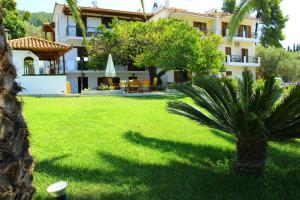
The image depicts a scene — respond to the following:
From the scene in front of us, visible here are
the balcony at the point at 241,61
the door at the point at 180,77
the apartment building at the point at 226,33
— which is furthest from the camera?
the balcony at the point at 241,61

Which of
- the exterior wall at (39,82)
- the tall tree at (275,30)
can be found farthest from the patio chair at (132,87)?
the tall tree at (275,30)

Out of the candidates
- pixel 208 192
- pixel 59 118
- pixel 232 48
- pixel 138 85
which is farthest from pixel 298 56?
pixel 208 192

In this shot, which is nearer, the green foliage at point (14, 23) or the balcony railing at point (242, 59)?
the green foliage at point (14, 23)

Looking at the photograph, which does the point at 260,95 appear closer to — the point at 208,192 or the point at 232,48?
the point at 208,192

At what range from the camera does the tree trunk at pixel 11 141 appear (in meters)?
2.77

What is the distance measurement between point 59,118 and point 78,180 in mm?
5271

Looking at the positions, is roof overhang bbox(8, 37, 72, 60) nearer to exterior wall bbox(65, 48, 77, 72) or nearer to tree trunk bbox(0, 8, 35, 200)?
exterior wall bbox(65, 48, 77, 72)

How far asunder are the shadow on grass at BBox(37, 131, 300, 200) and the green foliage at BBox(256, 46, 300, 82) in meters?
44.2

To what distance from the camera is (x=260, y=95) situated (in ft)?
19.0

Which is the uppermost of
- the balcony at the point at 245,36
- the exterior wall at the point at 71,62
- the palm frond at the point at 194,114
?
the balcony at the point at 245,36

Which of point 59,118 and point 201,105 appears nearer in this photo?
point 201,105

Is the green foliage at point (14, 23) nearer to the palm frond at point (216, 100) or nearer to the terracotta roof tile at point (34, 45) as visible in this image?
the terracotta roof tile at point (34, 45)

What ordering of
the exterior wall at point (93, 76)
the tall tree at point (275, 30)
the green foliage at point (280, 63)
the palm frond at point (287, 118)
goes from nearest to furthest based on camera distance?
the palm frond at point (287, 118) < the exterior wall at point (93, 76) < the green foliage at point (280, 63) < the tall tree at point (275, 30)

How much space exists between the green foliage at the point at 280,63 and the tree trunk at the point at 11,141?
4758 centimetres
